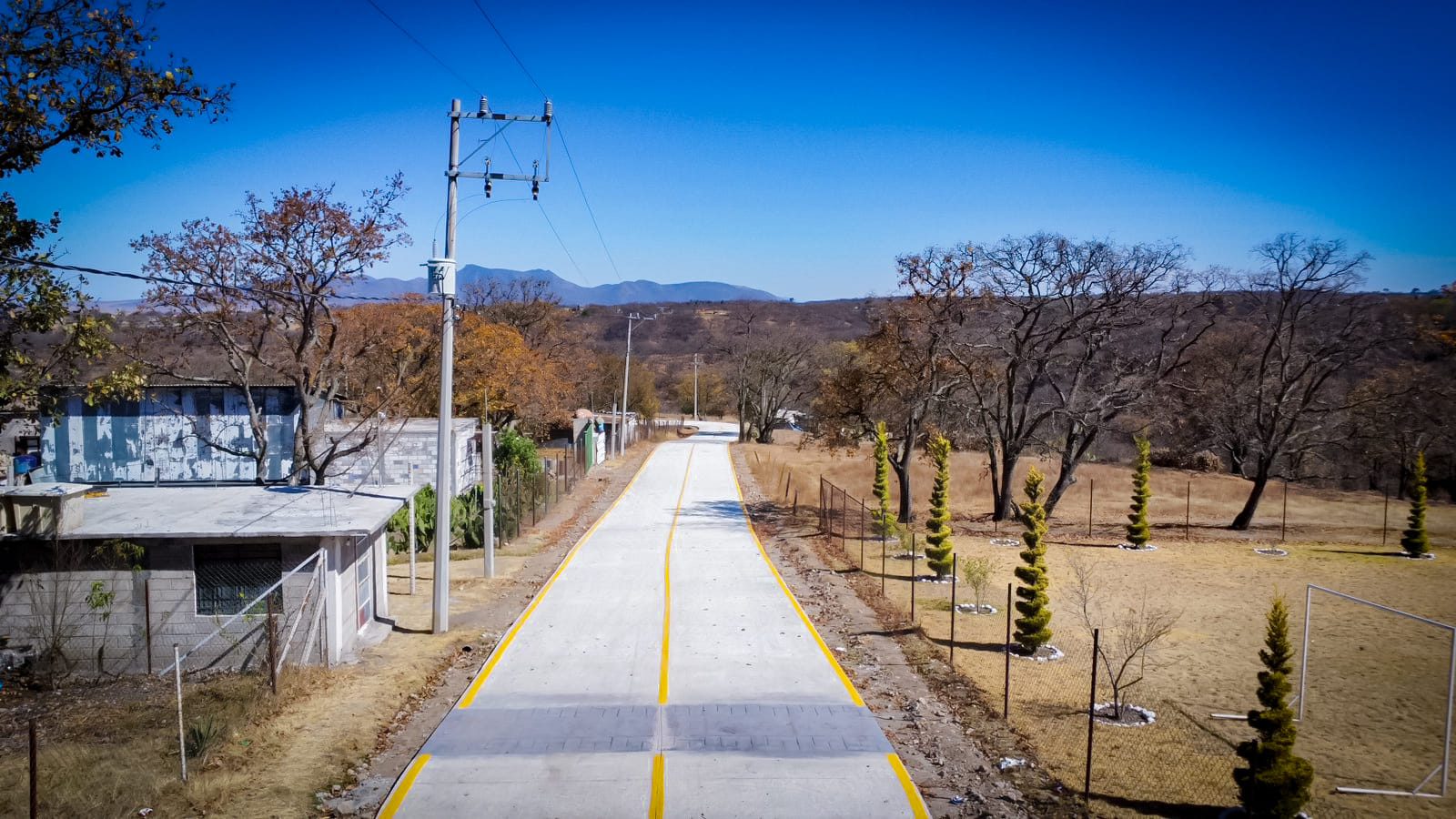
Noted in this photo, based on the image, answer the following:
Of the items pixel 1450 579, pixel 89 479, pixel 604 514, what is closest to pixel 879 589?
pixel 604 514

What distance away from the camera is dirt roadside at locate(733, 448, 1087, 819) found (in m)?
8.97

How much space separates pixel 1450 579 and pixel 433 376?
29.9 meters

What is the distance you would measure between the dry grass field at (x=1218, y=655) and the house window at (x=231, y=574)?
10.6 meters

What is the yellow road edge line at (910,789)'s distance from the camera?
8508 mm

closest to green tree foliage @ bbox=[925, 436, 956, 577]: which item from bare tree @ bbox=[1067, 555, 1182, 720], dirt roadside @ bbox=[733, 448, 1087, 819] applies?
dirt roadside @ bbox=[733, 448, 1087, 819]

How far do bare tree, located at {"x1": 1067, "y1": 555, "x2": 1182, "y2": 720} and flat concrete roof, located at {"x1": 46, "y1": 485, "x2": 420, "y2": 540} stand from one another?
10913 mm

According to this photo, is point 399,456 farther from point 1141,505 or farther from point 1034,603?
point 1141,505

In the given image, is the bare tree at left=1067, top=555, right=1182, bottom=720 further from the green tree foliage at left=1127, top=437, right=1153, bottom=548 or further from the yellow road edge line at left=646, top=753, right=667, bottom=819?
the yellow road edge line at left=646, top=753, right=667, bottom=819

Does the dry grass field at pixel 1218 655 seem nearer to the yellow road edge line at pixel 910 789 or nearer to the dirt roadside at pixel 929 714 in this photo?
the dirt roadside at pixel 929 714

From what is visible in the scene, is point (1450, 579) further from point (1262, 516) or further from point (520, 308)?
point (520, 308)

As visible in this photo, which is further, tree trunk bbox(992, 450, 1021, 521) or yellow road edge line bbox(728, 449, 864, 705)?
tree trunk bbox(992, 450, 1021, 521)

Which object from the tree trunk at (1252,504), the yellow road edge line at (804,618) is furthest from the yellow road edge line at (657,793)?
the tree trunk at (1252,504)

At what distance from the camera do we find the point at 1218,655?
597 inches

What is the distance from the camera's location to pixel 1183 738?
10.9 m
